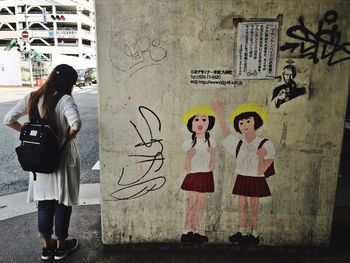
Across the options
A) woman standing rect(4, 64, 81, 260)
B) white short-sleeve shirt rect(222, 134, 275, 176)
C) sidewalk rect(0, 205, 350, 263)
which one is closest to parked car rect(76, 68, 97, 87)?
sidewalk rect(0, 205, 350, 263)

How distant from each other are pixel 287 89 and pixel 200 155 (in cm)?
97

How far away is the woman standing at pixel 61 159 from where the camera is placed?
2957 millimetres

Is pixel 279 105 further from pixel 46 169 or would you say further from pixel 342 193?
pixel 342 193

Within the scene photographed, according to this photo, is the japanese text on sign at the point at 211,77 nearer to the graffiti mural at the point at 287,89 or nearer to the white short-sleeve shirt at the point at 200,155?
the graffiti mural at the point at 287,89

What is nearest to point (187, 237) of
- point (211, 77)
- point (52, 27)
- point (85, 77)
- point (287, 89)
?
point (211, 77)

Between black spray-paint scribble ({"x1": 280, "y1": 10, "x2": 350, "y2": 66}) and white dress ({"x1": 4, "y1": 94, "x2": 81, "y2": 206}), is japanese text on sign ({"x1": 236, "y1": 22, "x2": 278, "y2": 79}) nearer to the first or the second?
black spray-paint scribble ({"x1": 280, "y1": 10, "x2": 350, "y2": 66})

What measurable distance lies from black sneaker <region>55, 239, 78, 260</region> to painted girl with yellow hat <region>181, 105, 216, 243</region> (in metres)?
1.08

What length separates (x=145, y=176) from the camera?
3203 millimetres

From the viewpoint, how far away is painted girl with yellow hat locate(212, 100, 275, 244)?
309 cm

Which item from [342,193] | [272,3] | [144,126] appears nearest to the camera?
[272,3]

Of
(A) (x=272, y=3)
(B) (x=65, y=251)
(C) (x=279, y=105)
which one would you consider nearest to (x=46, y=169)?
(B) (x=65, y=251)

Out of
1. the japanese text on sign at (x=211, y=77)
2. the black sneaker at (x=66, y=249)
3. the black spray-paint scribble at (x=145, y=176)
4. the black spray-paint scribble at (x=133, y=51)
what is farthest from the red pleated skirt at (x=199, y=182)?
the black sneaker at (x=66, y=249)

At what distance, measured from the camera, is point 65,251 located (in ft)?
10.7

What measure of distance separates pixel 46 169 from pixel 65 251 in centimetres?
90
